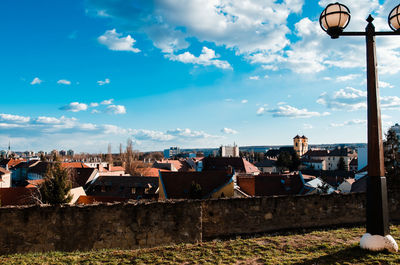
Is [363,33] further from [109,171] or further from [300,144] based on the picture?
[300,144]

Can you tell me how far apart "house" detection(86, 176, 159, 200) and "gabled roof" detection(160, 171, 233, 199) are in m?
12.8

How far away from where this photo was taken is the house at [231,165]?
197 ft

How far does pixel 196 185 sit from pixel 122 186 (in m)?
20.9

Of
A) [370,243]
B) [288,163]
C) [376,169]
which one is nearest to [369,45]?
[376,169]

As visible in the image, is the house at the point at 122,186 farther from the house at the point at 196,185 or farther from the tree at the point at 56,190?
the house at the point at 196,185

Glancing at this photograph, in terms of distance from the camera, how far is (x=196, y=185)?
23.8 metres

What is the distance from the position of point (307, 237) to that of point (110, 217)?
5.72 m

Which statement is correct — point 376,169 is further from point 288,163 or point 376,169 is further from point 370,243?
point 288,163

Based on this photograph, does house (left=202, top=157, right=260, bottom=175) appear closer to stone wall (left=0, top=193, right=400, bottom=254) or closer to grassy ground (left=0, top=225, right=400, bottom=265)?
stone wall (left=0, top=193, right=400, bottom=254)

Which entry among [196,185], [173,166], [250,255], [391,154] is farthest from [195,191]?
[173,166]

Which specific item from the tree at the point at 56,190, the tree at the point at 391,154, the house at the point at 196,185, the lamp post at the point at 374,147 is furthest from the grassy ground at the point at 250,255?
the tree at the point at 391,154

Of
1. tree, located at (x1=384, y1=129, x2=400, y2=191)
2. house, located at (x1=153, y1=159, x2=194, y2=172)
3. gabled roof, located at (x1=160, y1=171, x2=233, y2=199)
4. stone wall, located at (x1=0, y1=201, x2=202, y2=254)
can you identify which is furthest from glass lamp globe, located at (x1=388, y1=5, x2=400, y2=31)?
house, located at (x1=153, y1=159, x2=194, y2=172)

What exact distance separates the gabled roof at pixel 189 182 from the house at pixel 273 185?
8.79 ft

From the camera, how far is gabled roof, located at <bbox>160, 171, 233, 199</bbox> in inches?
968
